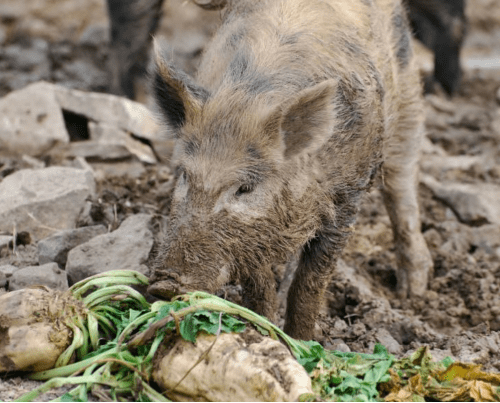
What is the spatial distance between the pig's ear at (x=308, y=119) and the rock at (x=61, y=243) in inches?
58.3

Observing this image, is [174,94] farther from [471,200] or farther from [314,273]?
[471,200]

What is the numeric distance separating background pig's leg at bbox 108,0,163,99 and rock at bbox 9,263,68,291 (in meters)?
4.35

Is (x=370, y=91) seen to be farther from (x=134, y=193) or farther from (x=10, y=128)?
(x=10, y=128)

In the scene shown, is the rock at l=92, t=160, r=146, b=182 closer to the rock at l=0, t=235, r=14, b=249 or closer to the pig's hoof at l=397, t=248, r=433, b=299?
the rock at l=0, t=235, r=14, b=249

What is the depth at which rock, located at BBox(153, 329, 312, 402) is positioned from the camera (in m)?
2.96

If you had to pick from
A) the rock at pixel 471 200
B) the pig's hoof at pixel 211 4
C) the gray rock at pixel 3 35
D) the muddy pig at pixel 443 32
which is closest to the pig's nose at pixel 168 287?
the pig's hoof at pixel 211 4

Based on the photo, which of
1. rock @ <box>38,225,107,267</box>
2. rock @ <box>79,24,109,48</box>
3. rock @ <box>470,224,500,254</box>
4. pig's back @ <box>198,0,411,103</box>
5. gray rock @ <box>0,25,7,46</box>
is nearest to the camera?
pig's back @ <box>198,0,411,103</box>

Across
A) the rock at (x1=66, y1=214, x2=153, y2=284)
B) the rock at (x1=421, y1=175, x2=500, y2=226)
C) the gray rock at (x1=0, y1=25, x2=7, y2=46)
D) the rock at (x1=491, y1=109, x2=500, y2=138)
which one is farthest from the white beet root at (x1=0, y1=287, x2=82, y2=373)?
the gray rock at (x1=0, y1=25, x2=7, y2=46)

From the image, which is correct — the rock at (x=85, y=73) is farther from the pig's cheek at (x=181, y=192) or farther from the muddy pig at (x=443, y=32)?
the pig's cheek at (x=181, y=192)

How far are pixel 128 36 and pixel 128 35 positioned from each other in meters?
0.01

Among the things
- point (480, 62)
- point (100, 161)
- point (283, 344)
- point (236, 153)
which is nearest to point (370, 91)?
point (236, 153)

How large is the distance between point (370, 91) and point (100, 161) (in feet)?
9.44

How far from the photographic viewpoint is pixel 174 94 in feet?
12.7

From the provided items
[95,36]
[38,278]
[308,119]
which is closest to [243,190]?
[308,119]
